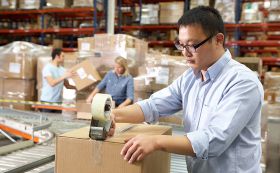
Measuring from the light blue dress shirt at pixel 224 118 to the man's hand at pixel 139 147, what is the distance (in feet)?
0.49

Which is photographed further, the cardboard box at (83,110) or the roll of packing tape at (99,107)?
the cardboard box at (83,110)

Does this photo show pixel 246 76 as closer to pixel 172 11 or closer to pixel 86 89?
pixel 86 89

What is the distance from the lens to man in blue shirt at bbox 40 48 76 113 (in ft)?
17.1

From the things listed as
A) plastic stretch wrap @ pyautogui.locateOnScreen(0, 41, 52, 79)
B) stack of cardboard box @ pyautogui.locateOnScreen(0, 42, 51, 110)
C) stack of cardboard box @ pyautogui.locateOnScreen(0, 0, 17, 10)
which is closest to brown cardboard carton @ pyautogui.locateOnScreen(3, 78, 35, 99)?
stack of cardboard box @ pyautogui.locateOnScreen(0, 42, 51, 110)

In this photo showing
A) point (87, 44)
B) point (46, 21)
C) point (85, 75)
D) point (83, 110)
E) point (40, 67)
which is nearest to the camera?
point (83, 110)

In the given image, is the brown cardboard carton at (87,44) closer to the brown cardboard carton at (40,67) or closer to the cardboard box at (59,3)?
the brown cardboard carton at (40,67)

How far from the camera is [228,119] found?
4.32 feet

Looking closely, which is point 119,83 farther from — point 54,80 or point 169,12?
point 169,12

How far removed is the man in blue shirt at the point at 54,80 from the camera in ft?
17.1

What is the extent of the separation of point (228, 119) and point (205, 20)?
422 millimetres

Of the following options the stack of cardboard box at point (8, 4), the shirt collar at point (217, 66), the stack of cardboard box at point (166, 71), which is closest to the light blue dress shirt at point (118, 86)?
the stack of cardboard box at point (166, 71)

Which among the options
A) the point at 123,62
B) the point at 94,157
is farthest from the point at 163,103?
the point at 123,62

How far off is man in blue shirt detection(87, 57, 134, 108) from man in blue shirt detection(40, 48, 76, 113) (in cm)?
68

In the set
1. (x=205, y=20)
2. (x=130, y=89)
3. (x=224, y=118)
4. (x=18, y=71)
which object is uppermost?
(x=205, y=20)
